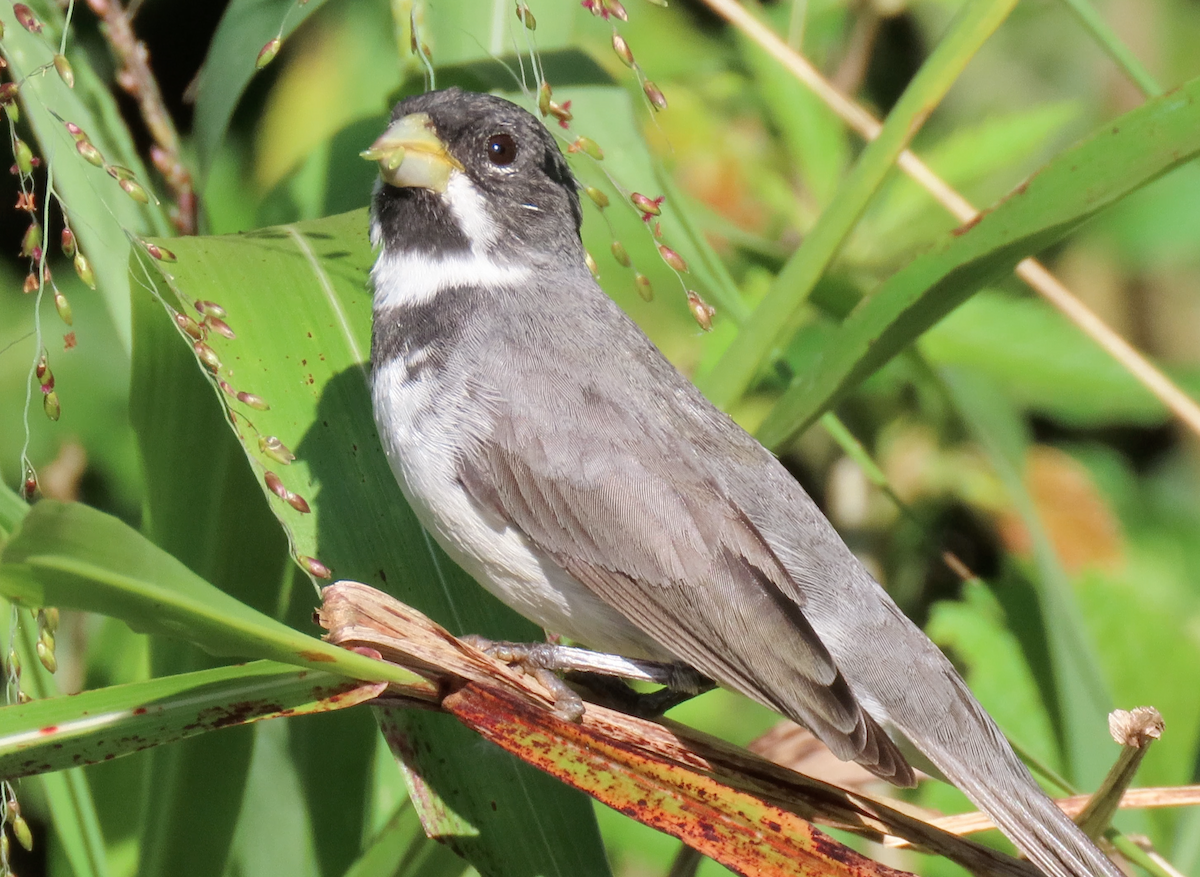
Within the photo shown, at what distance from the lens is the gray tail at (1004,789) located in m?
2.24

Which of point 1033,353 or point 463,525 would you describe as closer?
point 463,525

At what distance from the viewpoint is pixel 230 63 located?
2730 mm

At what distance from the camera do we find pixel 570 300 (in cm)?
276

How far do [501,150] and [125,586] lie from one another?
1.59m

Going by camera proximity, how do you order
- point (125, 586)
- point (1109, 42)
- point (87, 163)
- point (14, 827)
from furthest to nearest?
1. point (1109, 42)
2. point (87, 163)
3. point (14, 827)
4. point (125, 586)

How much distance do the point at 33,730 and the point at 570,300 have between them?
153 cm


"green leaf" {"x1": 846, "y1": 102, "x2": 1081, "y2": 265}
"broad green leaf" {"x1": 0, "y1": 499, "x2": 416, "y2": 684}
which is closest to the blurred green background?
"green leaf" {"x1": 846, "y1": 102, "x2": 1081, "y2": 265}

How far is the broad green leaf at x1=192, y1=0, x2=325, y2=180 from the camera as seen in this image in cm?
269

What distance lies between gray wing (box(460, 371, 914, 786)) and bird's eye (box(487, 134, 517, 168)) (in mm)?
558

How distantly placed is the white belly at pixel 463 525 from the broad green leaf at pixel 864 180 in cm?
67

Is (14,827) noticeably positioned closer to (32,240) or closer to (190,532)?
(190,532)

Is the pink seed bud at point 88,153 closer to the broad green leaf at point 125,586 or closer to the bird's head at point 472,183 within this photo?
the bird's head at point 472,183

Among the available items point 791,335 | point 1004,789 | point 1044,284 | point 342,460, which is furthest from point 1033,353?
point 342,460

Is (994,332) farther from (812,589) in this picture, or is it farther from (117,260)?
(117,260)
